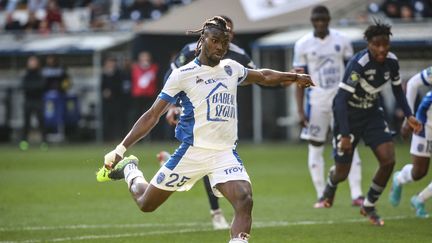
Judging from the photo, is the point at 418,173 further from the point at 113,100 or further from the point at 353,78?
the point at 113,100

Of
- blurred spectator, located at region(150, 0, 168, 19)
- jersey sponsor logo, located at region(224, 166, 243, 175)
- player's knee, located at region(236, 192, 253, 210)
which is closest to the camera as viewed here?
player's knee, located at region(236, 192, 253, 210)

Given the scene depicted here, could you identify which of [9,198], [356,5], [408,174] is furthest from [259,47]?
[408,174]

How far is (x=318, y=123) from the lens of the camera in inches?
608

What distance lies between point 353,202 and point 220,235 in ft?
12.1

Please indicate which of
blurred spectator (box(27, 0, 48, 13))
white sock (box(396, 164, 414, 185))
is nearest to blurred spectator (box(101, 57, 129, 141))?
blurred spectator (box(27, 0, 48, 13))

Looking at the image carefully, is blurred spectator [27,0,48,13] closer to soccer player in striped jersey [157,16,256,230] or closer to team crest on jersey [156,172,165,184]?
soccer player in striped jersey [157,16,256,230]

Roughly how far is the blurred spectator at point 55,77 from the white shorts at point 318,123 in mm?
16550

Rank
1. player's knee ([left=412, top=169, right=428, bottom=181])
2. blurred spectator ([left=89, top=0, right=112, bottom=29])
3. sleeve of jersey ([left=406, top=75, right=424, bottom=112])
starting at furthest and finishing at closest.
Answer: blurred spectator ([left=89, top=0, right=112, bottom=29]) < player's knee ([left=412, top=169, right=428, bottom=181]) < sleeve of jersey ([left=406, top=75, right=424, bottom=112])

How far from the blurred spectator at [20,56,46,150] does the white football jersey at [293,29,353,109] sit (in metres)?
17.2

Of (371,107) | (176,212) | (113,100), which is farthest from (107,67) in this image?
(371,107)

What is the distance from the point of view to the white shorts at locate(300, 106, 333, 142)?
1541cm

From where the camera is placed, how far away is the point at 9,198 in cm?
1686

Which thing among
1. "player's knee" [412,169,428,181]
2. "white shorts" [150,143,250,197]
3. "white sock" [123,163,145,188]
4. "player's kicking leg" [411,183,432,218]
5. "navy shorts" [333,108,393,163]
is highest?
"white shorts" [150,143,250,197]

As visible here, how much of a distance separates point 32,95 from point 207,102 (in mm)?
23121
